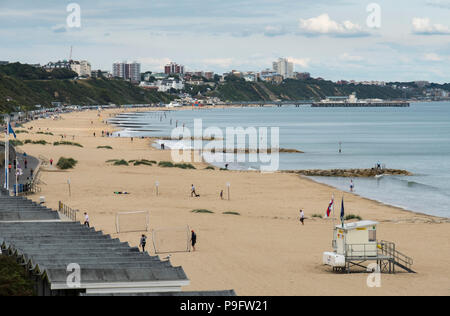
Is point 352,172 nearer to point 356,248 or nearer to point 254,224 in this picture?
point 254,224

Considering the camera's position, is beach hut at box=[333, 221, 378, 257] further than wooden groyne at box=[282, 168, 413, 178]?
No

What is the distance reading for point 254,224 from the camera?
121ft

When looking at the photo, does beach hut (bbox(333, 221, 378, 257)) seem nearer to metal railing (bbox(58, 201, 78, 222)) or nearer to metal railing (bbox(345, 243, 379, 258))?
metal railing (bbox(345, 243, 379, 258))

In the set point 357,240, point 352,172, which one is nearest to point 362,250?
point 357,240

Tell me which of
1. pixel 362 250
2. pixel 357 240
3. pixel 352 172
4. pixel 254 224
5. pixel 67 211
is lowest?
pixel 352 172

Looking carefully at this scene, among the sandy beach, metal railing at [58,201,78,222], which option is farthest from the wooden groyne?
metal railing at [58,201,78,222]

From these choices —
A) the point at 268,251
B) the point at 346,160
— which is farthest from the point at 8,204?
the point at 346,160

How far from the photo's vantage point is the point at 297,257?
28.8m

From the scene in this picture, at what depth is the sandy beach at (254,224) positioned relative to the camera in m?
24.2

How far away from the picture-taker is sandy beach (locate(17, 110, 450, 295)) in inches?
953

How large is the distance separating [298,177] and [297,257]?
112ft

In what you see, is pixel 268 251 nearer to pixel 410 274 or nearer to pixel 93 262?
pixel 410 274

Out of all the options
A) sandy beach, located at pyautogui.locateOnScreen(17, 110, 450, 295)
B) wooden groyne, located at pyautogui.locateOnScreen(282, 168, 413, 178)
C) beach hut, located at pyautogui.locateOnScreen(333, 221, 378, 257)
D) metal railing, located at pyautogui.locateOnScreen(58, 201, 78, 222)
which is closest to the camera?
sandy beach, located at pyautogui.locateOnScreen(17, 110, 450, 295)

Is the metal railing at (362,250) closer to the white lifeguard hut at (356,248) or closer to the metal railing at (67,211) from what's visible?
the white lifeguard hut at (356,248)
